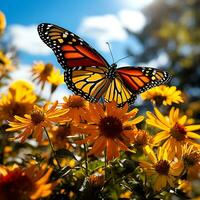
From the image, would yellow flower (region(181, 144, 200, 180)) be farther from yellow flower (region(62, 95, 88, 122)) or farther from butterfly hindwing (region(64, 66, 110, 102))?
butterfly hindwing (region(64, 66, 110, 102))

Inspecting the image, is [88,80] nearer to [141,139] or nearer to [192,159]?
[141,139]

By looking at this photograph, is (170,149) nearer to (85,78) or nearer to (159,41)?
(85,78)

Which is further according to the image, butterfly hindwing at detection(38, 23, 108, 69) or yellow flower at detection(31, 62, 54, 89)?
yellow flower at detection(31, 62, 54, 89)

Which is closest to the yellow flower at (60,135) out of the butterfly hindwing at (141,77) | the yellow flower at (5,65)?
the butterfly hindwing at (141,77)

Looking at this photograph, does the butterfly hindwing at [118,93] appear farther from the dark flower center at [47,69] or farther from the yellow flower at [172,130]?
the dark flower center at [47,69]

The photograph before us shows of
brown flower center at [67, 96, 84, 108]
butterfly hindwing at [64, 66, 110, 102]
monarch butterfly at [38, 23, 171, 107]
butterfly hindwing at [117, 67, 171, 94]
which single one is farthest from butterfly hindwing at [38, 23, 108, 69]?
brown flower center at [67, 96, 84, 108]
